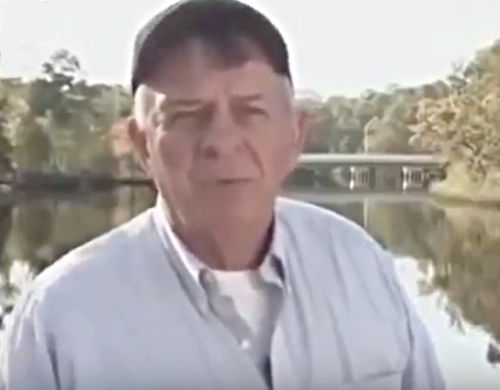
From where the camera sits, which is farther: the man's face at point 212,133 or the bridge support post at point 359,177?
the bridge support post at point 359,177

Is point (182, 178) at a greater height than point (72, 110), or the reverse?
point (72, 110)

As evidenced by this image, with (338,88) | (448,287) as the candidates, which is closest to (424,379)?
(448,287)

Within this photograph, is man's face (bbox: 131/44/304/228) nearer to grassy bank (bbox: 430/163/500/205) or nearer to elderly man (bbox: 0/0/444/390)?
elderly man (bbox: 0/0/444/390)

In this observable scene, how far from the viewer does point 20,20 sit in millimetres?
1458

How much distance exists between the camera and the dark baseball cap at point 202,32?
1340mm

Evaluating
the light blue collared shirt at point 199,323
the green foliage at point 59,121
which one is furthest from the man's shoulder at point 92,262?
the green foliage at point 59,121

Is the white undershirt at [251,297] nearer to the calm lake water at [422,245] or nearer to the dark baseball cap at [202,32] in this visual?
the calm lake water at [422,245]

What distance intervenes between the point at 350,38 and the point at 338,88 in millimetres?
91

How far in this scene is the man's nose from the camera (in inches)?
53.1

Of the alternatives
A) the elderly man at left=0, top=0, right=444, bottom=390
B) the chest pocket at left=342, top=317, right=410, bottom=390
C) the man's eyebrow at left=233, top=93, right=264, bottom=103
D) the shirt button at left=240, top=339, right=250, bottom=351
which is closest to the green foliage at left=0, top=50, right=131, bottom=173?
the elderly man at left=0, top=0, right=444, bottom=390

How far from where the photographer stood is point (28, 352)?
133 centimetres

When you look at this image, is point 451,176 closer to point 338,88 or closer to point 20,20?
point 338,88

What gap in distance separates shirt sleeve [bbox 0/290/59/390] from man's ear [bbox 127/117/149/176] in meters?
0.28

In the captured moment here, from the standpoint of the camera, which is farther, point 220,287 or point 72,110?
point 72,110
